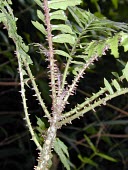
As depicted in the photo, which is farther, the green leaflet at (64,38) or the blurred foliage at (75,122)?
the blurred foliage at (75,122)

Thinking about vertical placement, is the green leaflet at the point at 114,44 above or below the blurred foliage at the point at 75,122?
below

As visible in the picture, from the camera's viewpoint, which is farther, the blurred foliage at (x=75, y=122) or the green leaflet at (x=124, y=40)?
the blurred foliage at (x=75, y=122)

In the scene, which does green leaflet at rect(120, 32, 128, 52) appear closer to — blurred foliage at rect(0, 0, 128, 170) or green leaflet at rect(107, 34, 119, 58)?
green leaflet at rect(107, 34, 119, 58)

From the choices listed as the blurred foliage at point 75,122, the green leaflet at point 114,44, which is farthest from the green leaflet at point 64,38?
the blurred foliage at point 75,122

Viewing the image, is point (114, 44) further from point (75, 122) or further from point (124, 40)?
point (75, 122)

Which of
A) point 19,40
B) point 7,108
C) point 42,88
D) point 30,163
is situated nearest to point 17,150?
point 30,163

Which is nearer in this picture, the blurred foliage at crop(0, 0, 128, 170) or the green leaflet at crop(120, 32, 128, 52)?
the green leaflet at crop(120, 32, 128, 52)

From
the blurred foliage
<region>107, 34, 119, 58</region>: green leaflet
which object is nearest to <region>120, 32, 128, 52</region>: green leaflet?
<region>107, 34, 119, 58</region>: green leaflet

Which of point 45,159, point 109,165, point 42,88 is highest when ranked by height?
point 42,88

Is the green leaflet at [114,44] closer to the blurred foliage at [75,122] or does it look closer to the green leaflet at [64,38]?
the green leaflet at [64,38]

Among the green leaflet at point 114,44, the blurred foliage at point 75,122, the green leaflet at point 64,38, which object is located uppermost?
the blurred foliage at point 75,122

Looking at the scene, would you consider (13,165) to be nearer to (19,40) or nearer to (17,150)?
(17,150)
